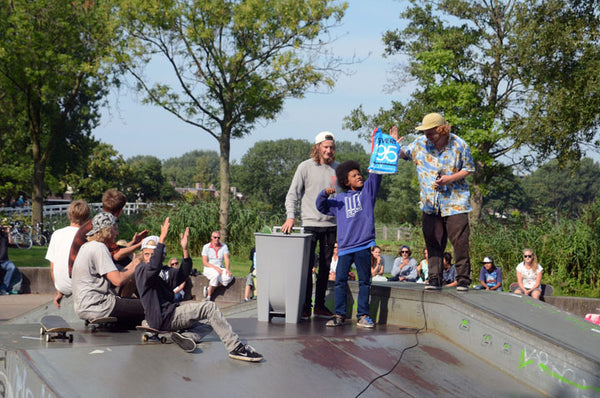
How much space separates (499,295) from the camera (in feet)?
21.3

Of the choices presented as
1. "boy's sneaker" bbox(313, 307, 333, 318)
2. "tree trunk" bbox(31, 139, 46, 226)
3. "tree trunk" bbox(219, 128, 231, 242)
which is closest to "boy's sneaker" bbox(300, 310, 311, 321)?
"boy's sneaker" bbox(313, 307, 333, 318)

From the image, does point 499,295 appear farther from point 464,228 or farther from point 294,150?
point 294,150

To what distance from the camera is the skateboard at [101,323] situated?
5.48 meters

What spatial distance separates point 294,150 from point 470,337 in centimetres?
11991

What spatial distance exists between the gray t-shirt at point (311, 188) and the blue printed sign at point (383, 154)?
2.13ft

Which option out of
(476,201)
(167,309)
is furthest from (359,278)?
(476,201)

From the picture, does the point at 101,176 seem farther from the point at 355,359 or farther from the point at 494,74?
the point at 355,359

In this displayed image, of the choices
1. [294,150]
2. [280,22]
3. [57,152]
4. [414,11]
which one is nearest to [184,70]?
[280,22]

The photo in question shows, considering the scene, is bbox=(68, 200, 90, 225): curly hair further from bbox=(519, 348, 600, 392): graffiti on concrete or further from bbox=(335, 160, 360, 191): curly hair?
bbox=(519, 348, 600, 392): graffiti on concrete

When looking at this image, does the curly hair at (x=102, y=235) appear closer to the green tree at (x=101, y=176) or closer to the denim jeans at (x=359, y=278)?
the denim jeans at (x=359, y=278)

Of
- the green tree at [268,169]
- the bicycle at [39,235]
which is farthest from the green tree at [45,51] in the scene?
the green tree at [268,169]

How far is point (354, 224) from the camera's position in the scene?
6.34m

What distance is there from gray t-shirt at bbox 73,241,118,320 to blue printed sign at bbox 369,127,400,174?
264cm

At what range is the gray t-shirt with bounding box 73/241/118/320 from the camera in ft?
17.6
